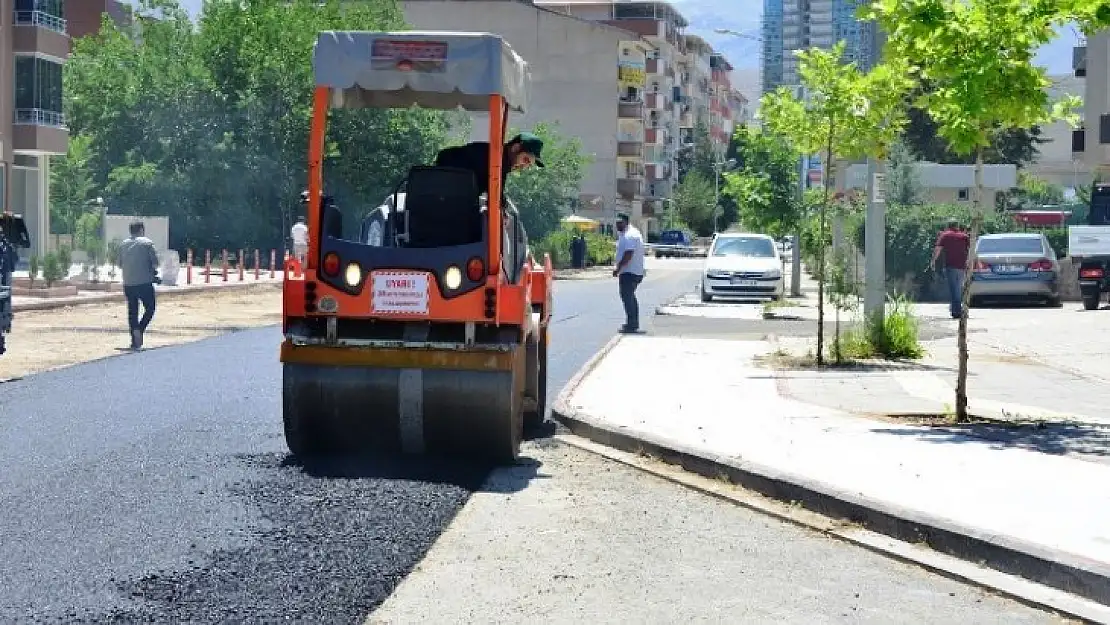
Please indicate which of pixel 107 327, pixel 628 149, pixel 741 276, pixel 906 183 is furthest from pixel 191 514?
pixel 628 149

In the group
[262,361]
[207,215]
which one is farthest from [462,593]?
[207,215]

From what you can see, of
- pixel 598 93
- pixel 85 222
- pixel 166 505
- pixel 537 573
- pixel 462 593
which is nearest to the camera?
pixel 462 593

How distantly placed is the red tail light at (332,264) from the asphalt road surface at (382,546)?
125 centimetres

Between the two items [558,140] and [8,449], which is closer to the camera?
[8,449]

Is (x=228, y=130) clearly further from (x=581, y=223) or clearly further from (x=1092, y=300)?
(x=1092, y=300)

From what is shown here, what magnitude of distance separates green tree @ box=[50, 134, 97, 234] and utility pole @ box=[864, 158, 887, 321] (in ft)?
163

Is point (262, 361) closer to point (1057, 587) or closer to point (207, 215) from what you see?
point (1057, 587)

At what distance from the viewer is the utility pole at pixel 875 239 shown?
20.3m

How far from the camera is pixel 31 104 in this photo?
5262 cm

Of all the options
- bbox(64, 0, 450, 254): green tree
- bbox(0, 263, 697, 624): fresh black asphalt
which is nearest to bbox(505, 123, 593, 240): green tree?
bbox(64, 0, 450, 254): green tree

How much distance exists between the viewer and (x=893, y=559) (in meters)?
8.49

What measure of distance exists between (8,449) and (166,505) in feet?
9.24

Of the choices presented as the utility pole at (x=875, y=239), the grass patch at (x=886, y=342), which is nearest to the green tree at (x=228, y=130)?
the utility pole at (x=875, y=239)

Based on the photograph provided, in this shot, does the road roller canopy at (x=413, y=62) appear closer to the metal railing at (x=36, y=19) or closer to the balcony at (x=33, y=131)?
the metal railing at (x=36, y=19)
